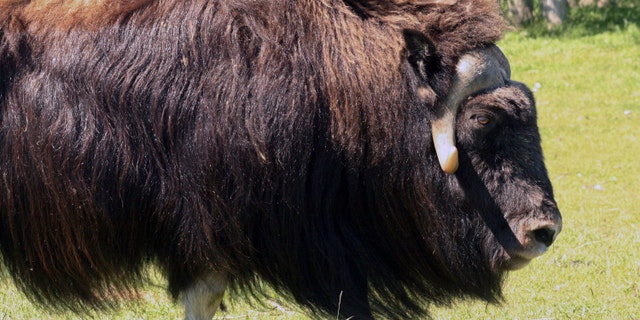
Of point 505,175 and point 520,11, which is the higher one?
point 505,175

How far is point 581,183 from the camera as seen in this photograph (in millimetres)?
8289

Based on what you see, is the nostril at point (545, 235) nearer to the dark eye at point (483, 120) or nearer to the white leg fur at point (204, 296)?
the dark eye at point (483, 120)

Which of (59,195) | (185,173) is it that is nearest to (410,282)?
(185,173)

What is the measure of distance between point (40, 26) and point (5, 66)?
180 millimetres

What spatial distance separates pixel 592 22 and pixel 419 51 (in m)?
13.2

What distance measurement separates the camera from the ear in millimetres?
3352

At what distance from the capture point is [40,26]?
3359mm

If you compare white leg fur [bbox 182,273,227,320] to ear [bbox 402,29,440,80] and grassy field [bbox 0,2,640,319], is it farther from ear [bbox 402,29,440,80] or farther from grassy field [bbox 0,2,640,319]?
ear [bbox 402,29,440,80]

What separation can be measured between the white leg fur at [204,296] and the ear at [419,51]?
97 cm

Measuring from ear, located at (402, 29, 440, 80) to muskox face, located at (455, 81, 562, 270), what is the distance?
19 cm

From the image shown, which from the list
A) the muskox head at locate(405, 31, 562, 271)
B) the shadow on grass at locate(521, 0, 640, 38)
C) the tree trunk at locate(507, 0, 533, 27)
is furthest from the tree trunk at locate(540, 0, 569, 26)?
the muskox head at locate(405, 31, 562, 271)

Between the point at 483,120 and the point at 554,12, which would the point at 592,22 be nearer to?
the point at 554,12

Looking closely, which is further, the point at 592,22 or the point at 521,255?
the point at 592,22

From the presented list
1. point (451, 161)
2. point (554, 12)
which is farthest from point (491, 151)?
point (554, 12)
